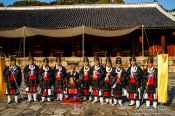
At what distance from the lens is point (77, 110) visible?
7.64m

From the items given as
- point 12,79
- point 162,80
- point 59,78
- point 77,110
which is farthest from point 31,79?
point 162,80

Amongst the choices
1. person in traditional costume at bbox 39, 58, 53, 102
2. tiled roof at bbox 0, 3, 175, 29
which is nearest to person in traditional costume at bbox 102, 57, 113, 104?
person in traditional costume at bbox 39, 58, 53, 102

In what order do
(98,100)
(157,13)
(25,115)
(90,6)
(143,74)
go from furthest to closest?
(90,6) < (157,13) < (98,100) < (143,74) < (25,115)

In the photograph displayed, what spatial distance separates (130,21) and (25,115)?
15955 mm

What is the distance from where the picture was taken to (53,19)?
2288 centimetres

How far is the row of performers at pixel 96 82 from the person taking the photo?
810 cm

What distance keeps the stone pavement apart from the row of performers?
1.04 feet

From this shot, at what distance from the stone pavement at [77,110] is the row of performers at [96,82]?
1.04 ft

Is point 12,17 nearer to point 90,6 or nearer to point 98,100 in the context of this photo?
point 90,6

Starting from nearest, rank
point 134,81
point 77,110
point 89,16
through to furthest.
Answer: point 77,110, point 134,81, point 89,16

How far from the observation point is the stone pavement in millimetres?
7293

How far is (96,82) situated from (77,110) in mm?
1224

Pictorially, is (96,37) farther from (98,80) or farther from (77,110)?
(77,110)

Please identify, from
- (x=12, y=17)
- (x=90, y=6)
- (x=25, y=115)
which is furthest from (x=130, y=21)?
(x=25, y=115)
